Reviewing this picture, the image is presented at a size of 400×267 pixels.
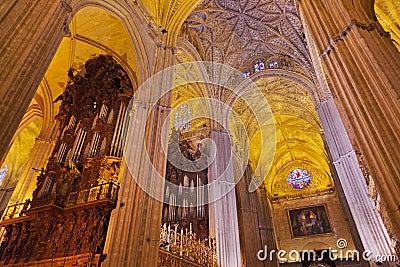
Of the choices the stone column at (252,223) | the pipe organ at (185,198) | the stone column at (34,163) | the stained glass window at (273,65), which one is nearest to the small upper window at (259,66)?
the stained glass window at (273,65)

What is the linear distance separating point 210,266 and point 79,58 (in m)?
9.41

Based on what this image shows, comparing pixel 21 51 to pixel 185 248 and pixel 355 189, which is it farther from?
pixel 355 189

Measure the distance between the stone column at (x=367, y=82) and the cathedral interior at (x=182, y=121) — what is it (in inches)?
0.8

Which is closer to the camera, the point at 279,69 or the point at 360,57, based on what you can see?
the point at 360,57

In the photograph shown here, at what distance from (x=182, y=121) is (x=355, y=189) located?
32.4ft

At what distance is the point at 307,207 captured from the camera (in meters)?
20.9

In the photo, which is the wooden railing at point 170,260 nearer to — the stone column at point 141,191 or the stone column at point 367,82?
the stone column at point 141,191

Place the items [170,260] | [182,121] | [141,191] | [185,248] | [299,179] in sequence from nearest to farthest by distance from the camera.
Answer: [141,191] < [170,260] < [185,248] < [182,121] < [299,179]

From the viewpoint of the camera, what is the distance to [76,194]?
280 inches

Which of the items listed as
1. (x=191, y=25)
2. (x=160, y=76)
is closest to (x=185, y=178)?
(x=160, y=76)

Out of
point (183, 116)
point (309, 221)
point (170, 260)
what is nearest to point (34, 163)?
point (170, 260)

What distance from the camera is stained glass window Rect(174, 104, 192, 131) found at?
15.5m

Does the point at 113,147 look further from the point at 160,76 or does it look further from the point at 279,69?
the point at 279,69

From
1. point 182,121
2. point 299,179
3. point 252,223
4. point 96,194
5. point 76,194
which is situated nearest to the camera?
point 96,194
